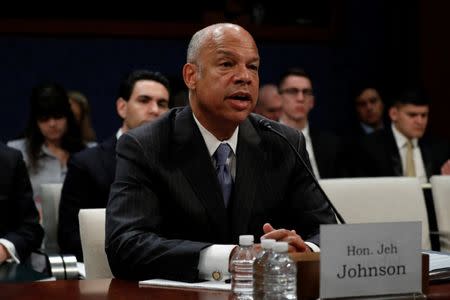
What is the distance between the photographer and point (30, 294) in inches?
82.9

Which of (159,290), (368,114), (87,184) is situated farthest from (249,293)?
(368,114)

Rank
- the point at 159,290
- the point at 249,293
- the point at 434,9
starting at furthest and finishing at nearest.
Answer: the point at 434,9 → the point at 159,290 → the point at 249,293

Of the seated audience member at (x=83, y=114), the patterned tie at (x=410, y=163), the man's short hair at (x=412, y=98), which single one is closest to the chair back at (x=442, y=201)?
the patterned tie at (x=410, y=163)

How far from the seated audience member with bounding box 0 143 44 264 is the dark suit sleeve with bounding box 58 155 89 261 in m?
0.21

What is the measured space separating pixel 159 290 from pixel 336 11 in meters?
6.11

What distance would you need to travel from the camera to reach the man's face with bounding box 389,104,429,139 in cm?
636

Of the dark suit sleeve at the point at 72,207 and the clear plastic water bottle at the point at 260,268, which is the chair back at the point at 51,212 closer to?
the dark suit sleeve at the point at 72,207

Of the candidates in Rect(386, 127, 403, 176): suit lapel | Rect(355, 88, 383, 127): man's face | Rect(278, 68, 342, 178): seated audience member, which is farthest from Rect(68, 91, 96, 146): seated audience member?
Rect(355, 88, 383, 127): man's face

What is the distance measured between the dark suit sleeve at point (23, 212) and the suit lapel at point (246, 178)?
4.53ft

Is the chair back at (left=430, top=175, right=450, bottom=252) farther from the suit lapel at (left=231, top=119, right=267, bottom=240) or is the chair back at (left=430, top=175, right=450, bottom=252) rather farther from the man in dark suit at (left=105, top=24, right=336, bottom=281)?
the suit lapel at (left=231, top=119, right=267, bottom=240)

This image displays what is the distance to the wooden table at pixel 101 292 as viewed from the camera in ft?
6.73

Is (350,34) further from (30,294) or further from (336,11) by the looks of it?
(30,294)

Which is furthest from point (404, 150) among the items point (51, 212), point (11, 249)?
point (11, 249)

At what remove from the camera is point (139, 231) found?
252 centimetres
